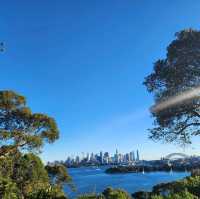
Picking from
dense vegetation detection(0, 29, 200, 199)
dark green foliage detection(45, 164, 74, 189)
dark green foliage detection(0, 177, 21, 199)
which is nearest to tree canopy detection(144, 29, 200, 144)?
dense vegetation detection(0, 29, 200, 199)

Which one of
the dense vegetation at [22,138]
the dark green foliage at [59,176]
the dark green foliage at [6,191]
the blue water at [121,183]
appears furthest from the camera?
the blue water at [121,183]

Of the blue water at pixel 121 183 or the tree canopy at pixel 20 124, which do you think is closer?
the tree canopy at pixel 20 124

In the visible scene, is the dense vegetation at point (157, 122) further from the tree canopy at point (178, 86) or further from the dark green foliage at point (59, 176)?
the dark green foliage at point (59, 176)

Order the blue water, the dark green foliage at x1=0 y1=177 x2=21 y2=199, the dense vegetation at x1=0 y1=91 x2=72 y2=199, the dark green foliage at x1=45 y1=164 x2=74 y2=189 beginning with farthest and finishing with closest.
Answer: the blue water, the dark green foliage at x1=45 y1=164 x2=74 y2=189, the dense vegetation at x1=0 y1=91 x2=72 y2=199, the dark green foliage at x1=0 y1=177 x2=21 y2=199

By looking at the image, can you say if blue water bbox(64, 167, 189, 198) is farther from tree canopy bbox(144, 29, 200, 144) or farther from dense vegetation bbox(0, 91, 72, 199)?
tree canopy bbox(144, 29, 200, 144)

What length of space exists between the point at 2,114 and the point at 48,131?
334cm

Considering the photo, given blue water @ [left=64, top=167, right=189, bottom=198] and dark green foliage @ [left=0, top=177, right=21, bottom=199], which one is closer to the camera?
dark green foliage @ [left=0, top=177, right=21, bottom=199]

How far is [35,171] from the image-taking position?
2508 cm

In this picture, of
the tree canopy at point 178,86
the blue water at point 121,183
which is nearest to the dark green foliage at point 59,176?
the blue water at point 121,183

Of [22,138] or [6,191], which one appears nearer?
[6,191]

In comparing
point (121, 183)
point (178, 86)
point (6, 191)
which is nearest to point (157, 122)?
point (178, 86)

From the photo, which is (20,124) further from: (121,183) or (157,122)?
(121,183)

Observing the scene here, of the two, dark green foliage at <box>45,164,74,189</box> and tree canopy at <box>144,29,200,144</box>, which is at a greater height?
tree canopy at <box>144,29,200,144</box>

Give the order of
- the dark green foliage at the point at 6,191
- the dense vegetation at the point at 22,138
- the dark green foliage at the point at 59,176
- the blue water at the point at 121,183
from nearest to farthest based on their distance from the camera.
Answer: the dark green foliage at the point at 6,191
the dense vegetation at the point at 22,138
the dark green foliage at the point at 59,176
the blue water at the point at 121,183
